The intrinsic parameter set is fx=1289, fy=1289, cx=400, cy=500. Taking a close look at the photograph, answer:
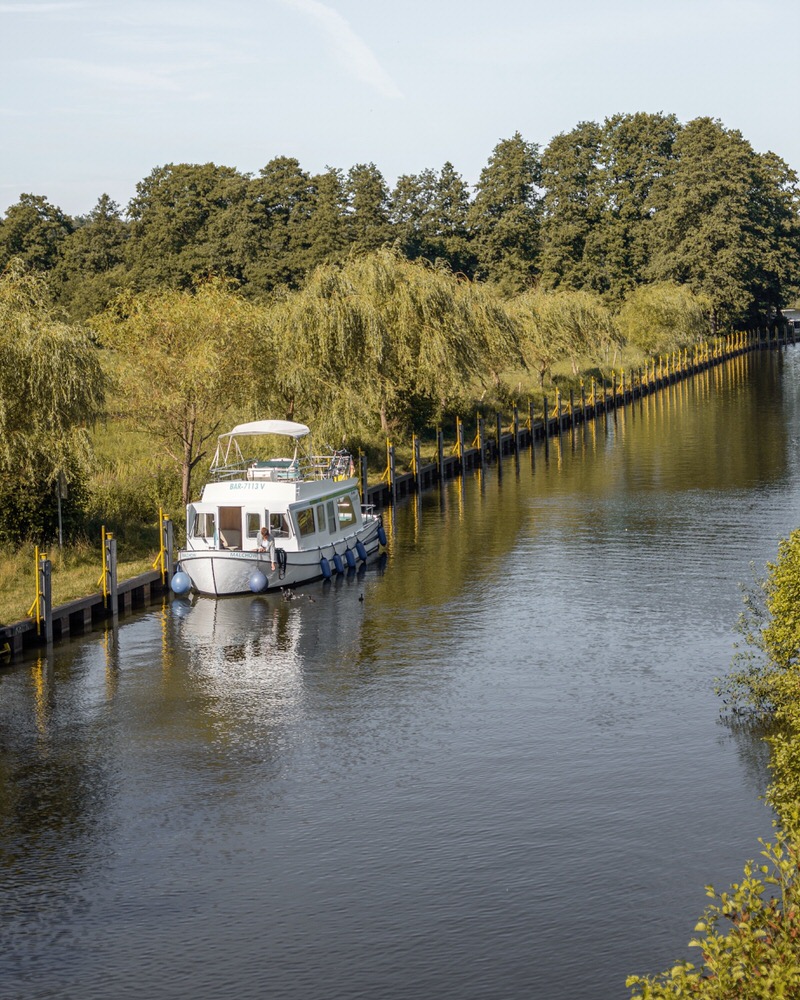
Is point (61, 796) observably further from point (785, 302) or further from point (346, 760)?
point (785, 302)

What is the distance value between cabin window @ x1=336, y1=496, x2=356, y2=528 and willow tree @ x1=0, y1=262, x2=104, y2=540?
8.31 metres

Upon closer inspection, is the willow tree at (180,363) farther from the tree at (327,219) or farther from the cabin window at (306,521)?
the tree at (327,219)

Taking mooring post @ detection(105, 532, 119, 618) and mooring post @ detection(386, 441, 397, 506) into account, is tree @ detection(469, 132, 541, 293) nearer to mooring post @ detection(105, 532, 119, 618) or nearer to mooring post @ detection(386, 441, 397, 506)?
mooring post @ detection(386, 441, 397, 506)

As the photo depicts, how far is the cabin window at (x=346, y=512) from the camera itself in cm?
4084

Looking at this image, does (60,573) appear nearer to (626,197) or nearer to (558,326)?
(558,326)

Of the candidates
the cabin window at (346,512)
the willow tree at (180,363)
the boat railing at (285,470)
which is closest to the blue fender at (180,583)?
the boat railing at (285,470)

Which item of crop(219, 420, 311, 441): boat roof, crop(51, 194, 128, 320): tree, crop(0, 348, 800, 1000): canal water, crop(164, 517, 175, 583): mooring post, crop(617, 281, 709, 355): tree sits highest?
crop(51, 194, 128, 320): tree

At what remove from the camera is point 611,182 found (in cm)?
15225

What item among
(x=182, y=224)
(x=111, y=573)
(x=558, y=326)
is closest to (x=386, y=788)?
(x=111, y=573)

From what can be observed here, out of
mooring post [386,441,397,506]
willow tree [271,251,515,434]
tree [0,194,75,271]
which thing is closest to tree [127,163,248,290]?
tree [0,194,75,271]

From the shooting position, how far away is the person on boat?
121 ft

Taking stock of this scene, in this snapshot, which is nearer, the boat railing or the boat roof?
the boat railing

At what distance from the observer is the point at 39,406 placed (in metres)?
35.0

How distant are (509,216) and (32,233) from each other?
50.4 metres
